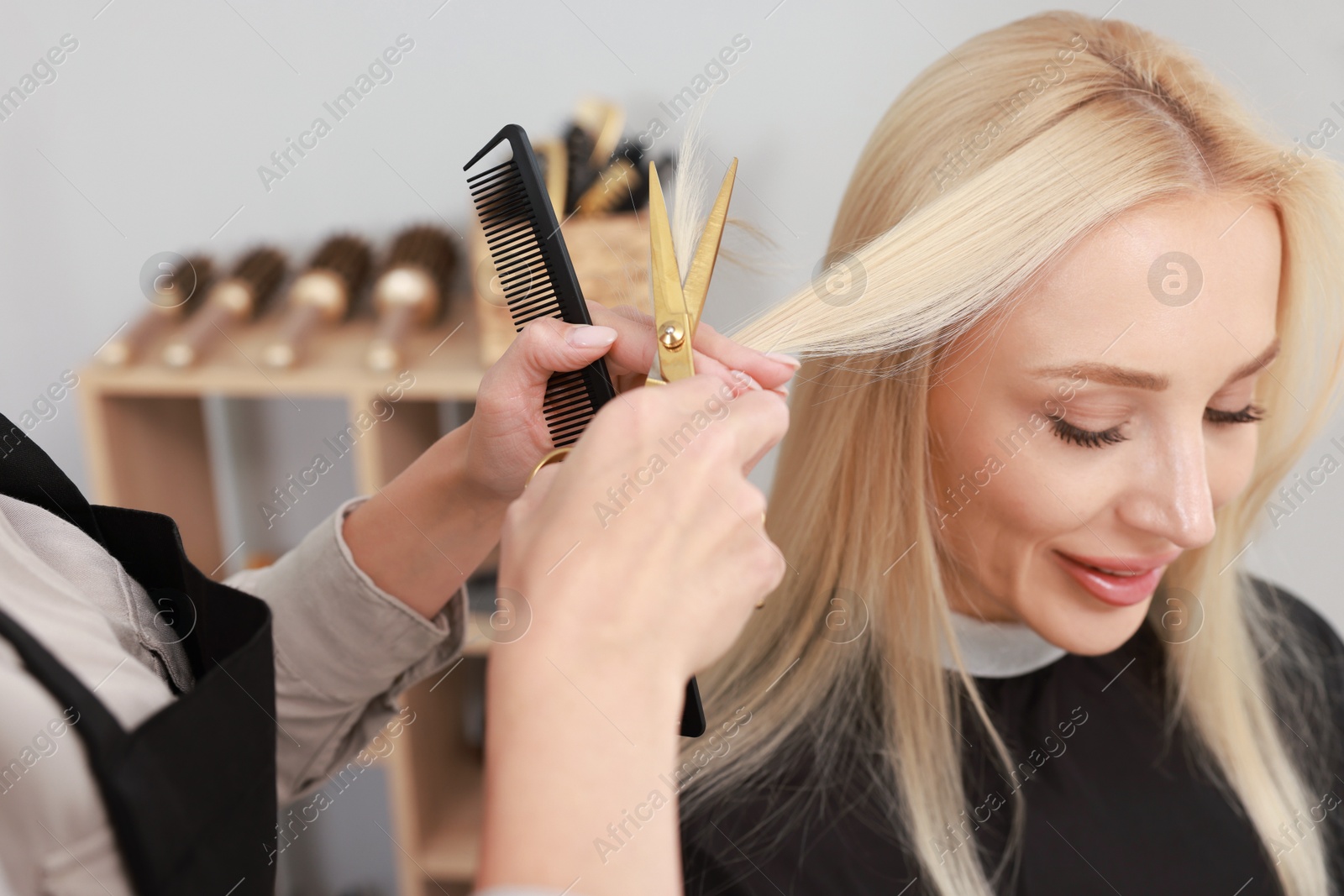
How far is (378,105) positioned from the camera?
161cm

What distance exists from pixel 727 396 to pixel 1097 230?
1.49ft

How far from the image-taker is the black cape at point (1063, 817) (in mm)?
925

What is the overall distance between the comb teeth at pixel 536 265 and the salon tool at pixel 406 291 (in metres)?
0.75

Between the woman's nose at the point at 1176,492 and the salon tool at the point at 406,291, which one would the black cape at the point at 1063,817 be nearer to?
the woman's nose at the point at 1176,492

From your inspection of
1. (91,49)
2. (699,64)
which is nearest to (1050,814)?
(699,64)

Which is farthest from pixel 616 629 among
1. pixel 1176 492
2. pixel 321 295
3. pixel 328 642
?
pixel 321 295

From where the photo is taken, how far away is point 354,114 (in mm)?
1622

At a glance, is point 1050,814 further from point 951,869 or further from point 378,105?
point 378,105

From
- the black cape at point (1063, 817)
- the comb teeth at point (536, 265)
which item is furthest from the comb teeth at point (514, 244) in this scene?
the black cape at point (1063, 817)

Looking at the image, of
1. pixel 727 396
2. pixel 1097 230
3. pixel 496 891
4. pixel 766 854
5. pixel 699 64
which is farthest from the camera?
pixel 699 64

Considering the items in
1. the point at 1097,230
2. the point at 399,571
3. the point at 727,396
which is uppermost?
the point at 1097,230

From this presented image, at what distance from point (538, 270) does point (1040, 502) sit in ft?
1.63

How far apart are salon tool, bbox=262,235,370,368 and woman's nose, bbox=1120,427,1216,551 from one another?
118 centimetres

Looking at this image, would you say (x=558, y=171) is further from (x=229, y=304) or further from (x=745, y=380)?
(x=745, y=380)
